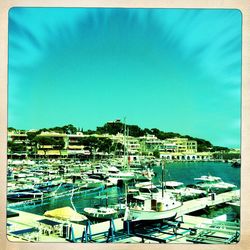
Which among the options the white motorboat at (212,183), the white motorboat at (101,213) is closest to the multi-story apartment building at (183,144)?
the white motorboat at (212,183)

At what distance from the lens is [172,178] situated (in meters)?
1.90

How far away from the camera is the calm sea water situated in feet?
6.18

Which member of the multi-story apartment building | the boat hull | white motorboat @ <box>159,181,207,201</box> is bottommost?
the boat hull

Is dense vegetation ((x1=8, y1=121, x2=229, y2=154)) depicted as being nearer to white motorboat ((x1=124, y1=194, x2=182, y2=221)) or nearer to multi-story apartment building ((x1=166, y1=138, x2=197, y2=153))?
multi-story apartment building ((x1=166, y1=138, x2=197, y2=153))

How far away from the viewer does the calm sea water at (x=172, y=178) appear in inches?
74.2

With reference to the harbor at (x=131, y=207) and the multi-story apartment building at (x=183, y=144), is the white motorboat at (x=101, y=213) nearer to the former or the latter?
the harbor at (x=131, y=207)

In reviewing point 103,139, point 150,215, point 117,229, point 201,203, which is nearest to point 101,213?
point 117,229

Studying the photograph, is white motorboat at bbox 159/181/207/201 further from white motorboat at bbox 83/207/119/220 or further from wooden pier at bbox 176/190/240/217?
white motorboat at bbox 83/207/119/220

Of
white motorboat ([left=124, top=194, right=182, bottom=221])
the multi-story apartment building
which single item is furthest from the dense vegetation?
white motorboat ([left=124, top=194, right=182, bottom=221])

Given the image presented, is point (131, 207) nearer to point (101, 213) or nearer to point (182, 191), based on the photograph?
point (101, 213)

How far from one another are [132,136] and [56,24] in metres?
0.60

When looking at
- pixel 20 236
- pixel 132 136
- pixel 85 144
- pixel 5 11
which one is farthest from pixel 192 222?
pixel 5 11

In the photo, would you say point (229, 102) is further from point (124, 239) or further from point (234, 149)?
point (124, 239)

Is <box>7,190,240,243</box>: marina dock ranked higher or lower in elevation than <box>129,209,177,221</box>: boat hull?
lower
